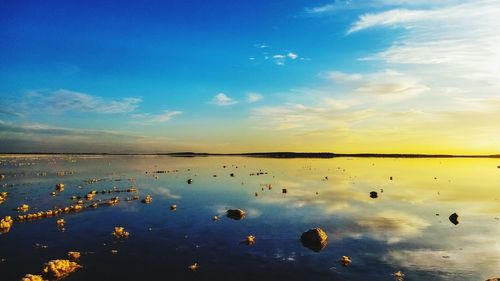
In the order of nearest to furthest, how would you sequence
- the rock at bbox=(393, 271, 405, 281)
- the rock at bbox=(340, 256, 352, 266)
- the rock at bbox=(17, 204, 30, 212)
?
the rock at bbox=(393, 271, 405, 281) → the rock at bbox=(340, 256, 352, 266) → the rock at bbox=(17, 204, 30, 212)

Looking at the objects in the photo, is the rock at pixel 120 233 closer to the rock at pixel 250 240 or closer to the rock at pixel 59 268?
the rock at pixel 59 268

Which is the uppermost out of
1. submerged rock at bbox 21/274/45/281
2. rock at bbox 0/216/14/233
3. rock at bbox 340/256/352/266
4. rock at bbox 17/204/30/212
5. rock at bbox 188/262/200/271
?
rock at bbox 17/204/30/212

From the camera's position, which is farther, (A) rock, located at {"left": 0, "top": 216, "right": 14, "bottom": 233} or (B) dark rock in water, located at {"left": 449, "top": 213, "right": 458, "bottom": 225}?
(B) dark rock in water, located at {"left": 449, "top": 213, "right": 458, "bottom": 225}

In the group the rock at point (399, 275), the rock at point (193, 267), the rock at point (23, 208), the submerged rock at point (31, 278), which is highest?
the rock at point (23, 208)

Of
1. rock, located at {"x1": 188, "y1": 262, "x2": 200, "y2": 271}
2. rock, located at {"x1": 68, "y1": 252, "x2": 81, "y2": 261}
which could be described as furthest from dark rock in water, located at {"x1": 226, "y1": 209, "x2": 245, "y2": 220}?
rock, located at {"x1": 68, "y1": 252, "x2": 81, "y2": 261}

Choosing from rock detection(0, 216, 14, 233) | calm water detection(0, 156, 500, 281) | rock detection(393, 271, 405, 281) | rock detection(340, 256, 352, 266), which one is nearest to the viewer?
rock detection(393, 271, 405, 281)

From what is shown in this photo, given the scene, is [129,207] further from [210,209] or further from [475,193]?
[475,193]

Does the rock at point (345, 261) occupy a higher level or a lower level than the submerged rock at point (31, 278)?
lower

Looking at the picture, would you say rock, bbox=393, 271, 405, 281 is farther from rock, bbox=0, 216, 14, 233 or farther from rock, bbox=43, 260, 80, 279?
rock, bbox=0, 216, 14, 233

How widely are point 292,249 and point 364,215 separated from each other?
14.2 m

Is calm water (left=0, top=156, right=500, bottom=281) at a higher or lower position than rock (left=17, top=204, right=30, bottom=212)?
lower

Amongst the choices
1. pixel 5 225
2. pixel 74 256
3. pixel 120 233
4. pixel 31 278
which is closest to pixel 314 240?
pixel 120 233

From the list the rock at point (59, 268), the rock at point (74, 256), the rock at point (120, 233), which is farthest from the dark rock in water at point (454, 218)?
the rock at point (59, 268)


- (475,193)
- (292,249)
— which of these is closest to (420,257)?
(292,249)
